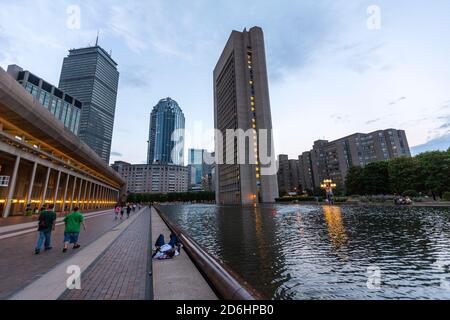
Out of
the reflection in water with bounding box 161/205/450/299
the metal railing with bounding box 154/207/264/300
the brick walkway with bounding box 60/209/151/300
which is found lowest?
the reflection in water with bounding box 161/205/450/299

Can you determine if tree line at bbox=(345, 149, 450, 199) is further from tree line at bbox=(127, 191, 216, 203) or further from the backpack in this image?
tree line at bbox=(127, 191, 216, 203)

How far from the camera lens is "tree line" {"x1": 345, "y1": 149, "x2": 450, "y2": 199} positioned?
48156 millimetres

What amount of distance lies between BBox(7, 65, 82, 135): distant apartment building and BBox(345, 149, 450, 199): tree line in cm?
13283

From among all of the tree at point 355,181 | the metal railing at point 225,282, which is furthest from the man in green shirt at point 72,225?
the tree at point 355,181

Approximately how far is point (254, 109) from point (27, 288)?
98.8 meters

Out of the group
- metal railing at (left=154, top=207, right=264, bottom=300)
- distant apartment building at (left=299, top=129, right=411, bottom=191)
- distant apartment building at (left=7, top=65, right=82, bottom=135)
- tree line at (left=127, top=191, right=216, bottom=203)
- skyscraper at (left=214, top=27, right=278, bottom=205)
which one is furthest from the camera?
tree line at (left=127, top=191, right=216, bottom=203)

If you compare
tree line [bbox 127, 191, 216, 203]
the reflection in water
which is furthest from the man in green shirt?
tree line [bbox 127, 191, 216, 203]

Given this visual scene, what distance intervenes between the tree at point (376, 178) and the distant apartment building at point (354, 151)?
6189cm

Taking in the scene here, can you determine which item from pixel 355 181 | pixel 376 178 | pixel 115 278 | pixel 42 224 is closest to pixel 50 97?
pixel 42 224

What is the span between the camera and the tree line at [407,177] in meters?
48.2

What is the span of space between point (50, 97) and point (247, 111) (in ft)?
409

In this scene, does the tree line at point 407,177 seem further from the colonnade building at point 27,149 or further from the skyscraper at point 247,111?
the colonnade building at point 27,149
